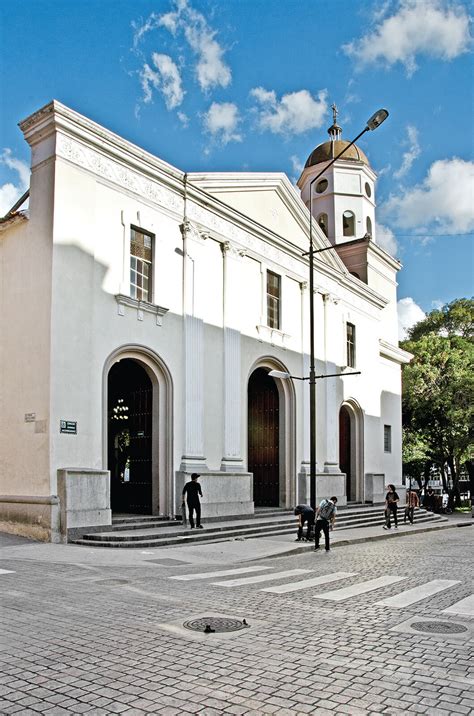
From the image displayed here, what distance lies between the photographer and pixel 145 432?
19.5 meters

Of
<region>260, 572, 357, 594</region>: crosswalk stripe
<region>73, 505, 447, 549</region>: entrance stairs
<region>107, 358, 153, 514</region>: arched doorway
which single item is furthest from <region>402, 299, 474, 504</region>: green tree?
<region>260, 572, 357, 594</region>: crosswalk stripe

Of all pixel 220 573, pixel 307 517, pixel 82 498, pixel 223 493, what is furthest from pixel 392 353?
pixel 220 573

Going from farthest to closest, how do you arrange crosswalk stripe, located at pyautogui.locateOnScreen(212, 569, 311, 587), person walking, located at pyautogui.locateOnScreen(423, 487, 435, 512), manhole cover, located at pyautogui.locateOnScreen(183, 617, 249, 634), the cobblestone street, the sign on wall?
person walking, located at pyautogui.locateOnScreen(423, 487, 435, 512), the sign on wall, crosswalk stripe, located at pyautogui.locateOnScreen(212, 569, 311, 587), manhole cover, located at pyautogui.locateOnScreen(183, 617, 249, 634), the cobblestone street

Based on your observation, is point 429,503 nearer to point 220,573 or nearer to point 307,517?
point 307,517

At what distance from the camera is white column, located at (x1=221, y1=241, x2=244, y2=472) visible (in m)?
20.9

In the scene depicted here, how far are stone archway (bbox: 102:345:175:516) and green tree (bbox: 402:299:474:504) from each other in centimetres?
2225

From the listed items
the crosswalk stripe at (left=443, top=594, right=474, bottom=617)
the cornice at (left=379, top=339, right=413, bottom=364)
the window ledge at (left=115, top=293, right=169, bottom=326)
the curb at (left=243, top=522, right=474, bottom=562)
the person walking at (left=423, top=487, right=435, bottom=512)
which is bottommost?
the person walking at (left=423, top=487, right=435, bottom=512)

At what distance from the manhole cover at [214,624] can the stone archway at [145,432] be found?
10.7 metres

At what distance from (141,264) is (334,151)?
18.3m

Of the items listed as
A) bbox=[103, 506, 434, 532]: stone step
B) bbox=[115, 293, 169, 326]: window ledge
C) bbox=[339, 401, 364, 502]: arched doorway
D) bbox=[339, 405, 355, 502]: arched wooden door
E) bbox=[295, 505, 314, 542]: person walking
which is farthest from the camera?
bbox=[339, 401, 364, 502]: arched doorway

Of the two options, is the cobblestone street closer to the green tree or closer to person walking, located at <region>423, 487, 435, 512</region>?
person walking, located at <region>423, 487, 435, 512</region>

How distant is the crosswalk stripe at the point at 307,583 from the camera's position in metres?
9.76

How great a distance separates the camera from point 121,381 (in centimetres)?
2083

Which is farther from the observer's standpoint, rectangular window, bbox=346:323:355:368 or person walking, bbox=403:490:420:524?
rectangular window, bbox=346:323:355:368
